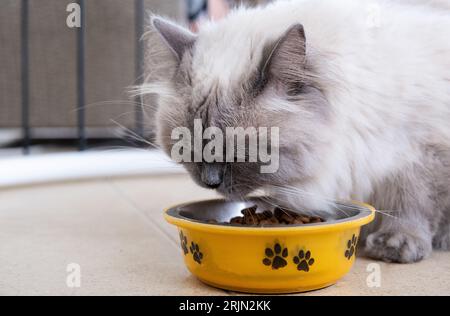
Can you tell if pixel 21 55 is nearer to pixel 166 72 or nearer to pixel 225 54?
pixel 166 72

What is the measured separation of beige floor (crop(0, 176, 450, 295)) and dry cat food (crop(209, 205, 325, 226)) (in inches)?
5.4

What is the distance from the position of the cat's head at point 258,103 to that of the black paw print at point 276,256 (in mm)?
151

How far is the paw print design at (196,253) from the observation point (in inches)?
42.0

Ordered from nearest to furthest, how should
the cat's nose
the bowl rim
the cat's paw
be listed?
the bowl rim, the cat's nose, the cat's paw

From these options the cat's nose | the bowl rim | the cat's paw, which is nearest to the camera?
the bowl rim

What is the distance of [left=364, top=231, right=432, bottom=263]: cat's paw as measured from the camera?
1226 millimetres

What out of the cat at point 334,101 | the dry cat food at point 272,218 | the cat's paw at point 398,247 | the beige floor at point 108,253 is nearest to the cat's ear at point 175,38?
the cat at point 334,101

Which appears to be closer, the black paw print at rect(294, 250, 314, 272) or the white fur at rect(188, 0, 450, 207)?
the black paw print at rect(294, 250, 314, 272)

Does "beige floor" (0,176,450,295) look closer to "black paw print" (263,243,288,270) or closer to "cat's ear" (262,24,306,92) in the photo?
"black paw print" (263,243,288,270)

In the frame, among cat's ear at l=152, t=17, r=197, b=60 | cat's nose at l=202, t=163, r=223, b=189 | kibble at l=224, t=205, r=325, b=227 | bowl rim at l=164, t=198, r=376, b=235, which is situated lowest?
kibble at l=224, t=205, r=325, b=227

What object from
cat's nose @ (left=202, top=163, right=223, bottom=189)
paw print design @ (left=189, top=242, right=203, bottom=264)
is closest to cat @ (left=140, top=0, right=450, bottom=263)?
cat's nose @ (left=202, top=163, right=223, bottom=189)

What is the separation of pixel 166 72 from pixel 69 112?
1.75 metres

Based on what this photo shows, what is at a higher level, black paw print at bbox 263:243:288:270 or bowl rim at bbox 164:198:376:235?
bowl rim at bbox 164:198:376:235

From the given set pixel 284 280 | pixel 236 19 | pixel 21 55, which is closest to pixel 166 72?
pixel 236 19
